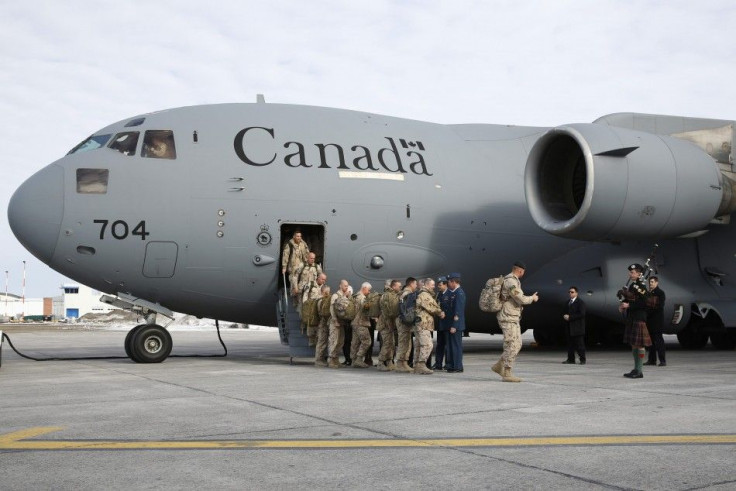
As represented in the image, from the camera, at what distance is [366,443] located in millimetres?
5648

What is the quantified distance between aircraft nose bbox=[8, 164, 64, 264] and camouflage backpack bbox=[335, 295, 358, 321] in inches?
183

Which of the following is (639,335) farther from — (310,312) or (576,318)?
(310,312)

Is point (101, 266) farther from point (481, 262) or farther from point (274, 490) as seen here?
point (274, 490)

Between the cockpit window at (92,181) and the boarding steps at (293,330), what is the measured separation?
356 cm

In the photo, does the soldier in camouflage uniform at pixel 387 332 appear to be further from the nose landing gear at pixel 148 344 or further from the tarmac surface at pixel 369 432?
the nose landing gear at pixel 148 344

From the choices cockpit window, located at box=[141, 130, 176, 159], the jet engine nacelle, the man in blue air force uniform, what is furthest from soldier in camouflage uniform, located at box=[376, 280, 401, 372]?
cockpit window, located at box=[141, 130, 176, 159]

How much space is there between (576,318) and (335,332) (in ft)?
14.2

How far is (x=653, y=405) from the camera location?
7496 mm

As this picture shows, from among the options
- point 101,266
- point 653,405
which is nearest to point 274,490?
point 653,405

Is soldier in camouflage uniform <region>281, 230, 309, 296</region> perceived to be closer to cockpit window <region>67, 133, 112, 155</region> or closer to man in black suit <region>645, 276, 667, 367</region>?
cockpit window <region>67, 133, 112, 155</region>

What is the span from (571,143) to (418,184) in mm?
2869

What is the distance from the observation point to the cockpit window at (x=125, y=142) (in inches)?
514

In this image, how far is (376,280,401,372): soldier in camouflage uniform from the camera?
1213 centimetres

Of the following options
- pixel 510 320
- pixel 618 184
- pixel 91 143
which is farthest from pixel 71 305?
pixel 510 320
